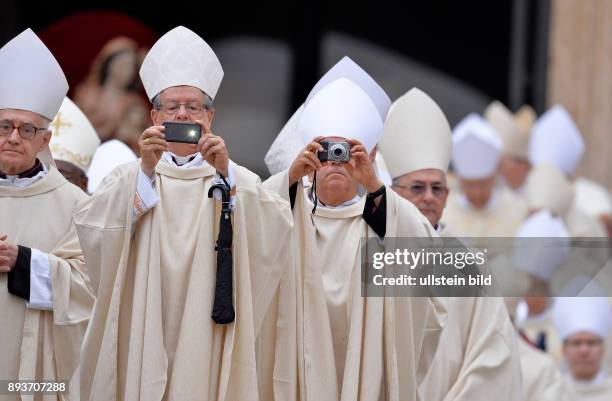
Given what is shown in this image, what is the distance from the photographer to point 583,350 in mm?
13344

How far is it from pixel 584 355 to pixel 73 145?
376cm

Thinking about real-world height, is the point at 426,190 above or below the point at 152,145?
above

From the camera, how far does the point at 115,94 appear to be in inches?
605

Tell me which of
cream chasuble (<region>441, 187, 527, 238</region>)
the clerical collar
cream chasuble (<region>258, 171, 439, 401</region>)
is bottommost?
cream chasuble (<region>258, 171, 439, 401</region>)

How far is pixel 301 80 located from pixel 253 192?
10.0 meters

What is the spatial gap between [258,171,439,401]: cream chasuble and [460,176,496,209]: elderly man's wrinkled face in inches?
200

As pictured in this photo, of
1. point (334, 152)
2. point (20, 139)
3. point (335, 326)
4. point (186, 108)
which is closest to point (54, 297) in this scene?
point (20, 139)

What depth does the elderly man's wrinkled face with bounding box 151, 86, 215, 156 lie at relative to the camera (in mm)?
9172

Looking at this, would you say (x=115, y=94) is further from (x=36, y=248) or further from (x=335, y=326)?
(x=335, y=326)

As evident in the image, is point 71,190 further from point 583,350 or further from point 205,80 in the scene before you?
point 583,350

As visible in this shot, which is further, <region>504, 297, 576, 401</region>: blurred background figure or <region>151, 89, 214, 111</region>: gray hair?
<region>504, 297, 576, 401</region>: blurred background figure

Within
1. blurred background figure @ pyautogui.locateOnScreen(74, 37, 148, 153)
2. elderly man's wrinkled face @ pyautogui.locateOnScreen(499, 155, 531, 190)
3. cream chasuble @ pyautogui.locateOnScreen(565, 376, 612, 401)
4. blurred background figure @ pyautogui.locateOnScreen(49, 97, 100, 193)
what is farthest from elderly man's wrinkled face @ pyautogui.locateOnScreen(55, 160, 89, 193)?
elderly man's wrinkled face @ pyautogui.locateOnScreen(499, 155, 531, 190)

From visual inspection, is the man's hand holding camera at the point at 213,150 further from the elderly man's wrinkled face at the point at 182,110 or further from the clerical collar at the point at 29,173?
the clerical collar at the point at 29,173

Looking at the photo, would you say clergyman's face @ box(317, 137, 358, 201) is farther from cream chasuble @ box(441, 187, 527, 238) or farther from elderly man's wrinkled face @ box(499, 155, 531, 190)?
elderly man's wrinkled face @ box(499, 155, 531, 190)
